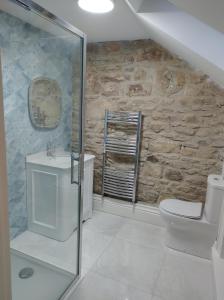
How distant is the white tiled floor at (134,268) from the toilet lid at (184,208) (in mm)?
427

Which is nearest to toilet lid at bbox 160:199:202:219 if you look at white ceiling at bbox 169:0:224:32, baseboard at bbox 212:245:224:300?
baseboard at bbox 212:245:224:300

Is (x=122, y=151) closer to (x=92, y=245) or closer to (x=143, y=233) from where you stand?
(x=143, y=233)

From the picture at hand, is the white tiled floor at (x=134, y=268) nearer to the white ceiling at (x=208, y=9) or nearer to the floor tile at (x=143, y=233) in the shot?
the floor tile at (x=143, y=233)

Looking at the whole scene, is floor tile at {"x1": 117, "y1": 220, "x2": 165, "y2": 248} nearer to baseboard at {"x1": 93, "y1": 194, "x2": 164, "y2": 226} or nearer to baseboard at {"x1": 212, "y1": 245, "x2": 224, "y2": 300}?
baseboard at {"x1": 93, "y1": 194, "x2": 164, "y2": 226}

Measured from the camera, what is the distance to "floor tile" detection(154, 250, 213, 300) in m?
1.74

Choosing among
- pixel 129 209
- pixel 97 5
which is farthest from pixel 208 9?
pixel 129 209

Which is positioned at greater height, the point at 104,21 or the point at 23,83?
the point at 104,21

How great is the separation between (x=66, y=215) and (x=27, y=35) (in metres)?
1.87

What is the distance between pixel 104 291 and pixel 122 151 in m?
1.55

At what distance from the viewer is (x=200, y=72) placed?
2352 mm

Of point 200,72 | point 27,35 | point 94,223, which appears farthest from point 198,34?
point 94,223

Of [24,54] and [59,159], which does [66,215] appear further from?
[24,54]

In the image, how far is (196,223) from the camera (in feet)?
7.02

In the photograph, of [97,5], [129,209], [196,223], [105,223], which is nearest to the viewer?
[97,5]
